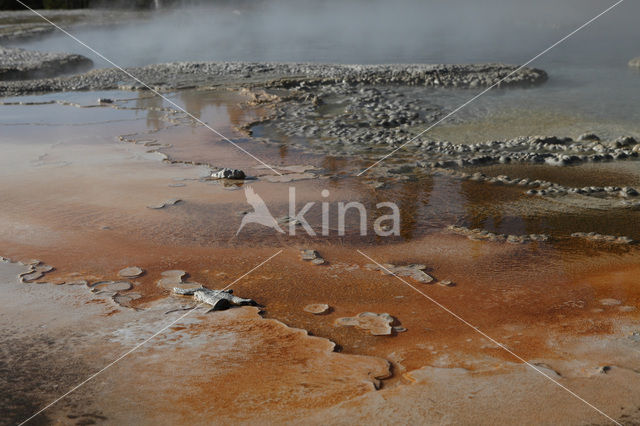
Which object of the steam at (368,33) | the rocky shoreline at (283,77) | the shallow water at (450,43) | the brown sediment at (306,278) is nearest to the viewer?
the brown sediment at (306,278)

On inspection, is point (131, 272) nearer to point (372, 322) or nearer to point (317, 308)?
point (317, 308)

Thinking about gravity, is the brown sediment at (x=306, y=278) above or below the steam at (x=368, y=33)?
below

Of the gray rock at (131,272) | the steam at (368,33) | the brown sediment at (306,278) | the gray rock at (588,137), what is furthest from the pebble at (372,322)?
the steam at (368,33)

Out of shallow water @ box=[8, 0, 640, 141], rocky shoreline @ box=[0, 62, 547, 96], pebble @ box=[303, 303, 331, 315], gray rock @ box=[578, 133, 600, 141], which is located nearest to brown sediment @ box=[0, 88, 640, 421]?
pebble @ box=[303, 303, 331, 315]

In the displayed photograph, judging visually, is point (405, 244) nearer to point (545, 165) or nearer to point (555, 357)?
point (555, 357)

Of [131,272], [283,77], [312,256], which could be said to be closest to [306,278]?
[312,256]

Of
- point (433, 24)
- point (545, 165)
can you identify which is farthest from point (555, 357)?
point (433, 24)

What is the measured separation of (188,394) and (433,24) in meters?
27.5

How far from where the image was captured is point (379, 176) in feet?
25.3

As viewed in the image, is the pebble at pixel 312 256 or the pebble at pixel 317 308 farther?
the pebble at pixel 312 256

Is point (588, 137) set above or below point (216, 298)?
above

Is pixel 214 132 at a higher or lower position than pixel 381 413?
higher

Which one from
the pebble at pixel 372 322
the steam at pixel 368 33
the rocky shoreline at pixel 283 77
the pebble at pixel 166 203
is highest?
the steam at pixel 368 33

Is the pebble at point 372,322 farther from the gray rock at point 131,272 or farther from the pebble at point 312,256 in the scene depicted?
the gray rock at point 131,272
